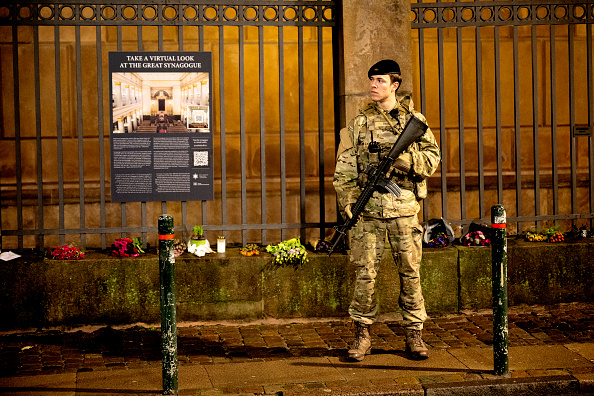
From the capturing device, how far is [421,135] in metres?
5.57

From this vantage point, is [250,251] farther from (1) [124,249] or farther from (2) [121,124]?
(2) [121,124]

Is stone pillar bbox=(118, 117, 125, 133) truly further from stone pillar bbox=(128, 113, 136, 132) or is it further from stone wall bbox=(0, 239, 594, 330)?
stone wall bbox=(0, 239, 594, 330)

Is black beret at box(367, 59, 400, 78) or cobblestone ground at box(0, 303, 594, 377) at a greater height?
black beret at box(367, 59, 400, 78)

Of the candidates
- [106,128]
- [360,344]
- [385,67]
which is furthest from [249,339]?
[106,128]

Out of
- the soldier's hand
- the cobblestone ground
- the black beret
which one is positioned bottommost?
the cobblestone ground

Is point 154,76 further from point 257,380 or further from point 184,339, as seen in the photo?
point 257,380

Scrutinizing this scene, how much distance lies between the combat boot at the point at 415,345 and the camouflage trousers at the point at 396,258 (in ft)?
0.17

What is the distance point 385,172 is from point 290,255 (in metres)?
1.62

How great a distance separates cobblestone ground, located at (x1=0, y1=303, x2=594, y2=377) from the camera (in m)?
5.85

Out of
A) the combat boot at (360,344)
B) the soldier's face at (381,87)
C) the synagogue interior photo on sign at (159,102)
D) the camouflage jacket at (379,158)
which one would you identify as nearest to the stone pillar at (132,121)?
the synagogue interior photo on sign at (159,102)

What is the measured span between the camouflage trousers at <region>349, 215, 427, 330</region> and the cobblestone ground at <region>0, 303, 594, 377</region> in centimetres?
38

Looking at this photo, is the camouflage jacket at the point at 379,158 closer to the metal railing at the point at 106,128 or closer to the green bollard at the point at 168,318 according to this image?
the green bollard at the point at 168,318

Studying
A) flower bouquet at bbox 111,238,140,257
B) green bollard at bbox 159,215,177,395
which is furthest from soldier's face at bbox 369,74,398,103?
flower bouquet at bbox 111,238,140,257

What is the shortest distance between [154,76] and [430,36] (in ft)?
16.0
